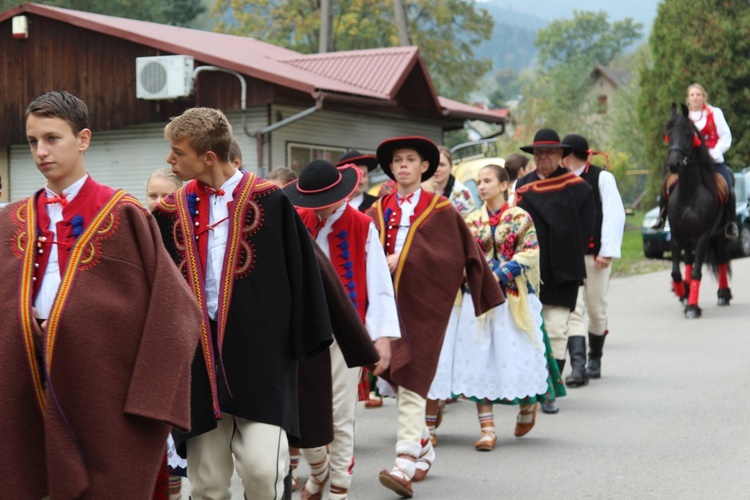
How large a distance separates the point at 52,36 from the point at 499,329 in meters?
18.5

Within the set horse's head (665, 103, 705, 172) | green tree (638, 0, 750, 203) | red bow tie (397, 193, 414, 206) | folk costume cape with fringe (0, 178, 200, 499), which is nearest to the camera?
folk costume cape with fringe (0, 178, 200, 499)

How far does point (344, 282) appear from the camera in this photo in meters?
6.65

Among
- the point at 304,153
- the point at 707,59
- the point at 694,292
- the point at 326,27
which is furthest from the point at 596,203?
the point at 707,59

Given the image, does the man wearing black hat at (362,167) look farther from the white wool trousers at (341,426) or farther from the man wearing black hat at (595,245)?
the white wool trousers at (341,426)

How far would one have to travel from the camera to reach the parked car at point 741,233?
26.2 m

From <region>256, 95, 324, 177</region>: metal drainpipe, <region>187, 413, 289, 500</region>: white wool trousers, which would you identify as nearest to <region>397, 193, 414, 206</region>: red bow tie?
<region>187, 413, 289, 500</region>: white wool trousers

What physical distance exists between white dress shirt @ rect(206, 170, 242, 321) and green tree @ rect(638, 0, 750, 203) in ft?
125

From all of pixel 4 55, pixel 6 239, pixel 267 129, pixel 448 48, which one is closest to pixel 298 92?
pixel 267 129

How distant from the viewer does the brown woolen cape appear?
217 inches

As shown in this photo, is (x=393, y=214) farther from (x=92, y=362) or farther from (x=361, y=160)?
(x=92, y=362)

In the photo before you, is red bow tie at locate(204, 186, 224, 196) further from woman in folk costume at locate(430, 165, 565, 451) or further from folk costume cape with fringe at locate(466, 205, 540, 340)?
→ folk costume cape with fringe at locate(466, 205, 540, 340)

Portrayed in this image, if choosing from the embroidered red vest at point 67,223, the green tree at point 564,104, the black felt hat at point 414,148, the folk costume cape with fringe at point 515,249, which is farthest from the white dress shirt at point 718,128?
the green tree at point 564,104

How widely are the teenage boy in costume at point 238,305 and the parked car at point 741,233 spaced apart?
2153 cm

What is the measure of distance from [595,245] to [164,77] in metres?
13.1
